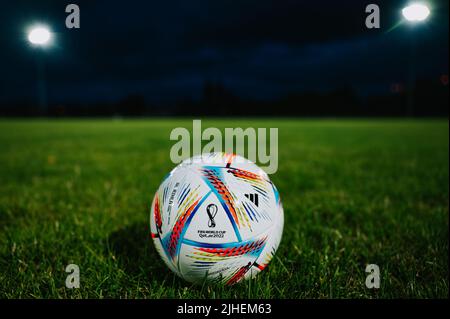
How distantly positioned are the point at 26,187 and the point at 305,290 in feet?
12.8

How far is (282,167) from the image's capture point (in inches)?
224

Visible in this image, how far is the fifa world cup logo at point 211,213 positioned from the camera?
1.82m

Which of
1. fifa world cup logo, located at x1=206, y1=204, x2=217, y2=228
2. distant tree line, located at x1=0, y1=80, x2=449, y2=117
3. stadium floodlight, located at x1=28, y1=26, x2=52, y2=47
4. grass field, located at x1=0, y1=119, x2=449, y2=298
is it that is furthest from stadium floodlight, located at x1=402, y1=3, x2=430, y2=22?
distant tree line, located at x1=0, y1=80, x2=449, y2=117

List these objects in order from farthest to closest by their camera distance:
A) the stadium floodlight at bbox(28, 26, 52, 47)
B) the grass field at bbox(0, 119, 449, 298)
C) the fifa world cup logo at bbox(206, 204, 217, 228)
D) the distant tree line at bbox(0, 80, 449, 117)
→ the distant tree line at bbox(0, 80, 449, 117) → the stadium floodlight at bbox(28, 26, 52, 47) → the grass field at bbox(0, 119, 449, 298) → the fifa world cup logo at bbox(206, 204, 217, 228)

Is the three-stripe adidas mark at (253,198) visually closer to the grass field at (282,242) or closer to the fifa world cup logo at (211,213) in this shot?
the fifa world cup logo at (211,213)

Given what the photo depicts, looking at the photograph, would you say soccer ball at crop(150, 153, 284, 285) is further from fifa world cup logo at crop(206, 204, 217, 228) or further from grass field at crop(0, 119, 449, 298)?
grass field at crop(0, 119, 449, 298)

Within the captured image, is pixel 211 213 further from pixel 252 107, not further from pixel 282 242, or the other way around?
pixel 252 107

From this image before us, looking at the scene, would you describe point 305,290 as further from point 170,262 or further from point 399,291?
point 170,262

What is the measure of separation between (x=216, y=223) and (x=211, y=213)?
2.5 inches

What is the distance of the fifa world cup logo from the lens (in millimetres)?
1821

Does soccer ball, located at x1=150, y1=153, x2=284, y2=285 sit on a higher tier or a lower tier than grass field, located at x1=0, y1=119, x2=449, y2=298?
higher

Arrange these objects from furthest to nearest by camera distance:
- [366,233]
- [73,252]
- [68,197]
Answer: [68,197], [366,233], [73,252]

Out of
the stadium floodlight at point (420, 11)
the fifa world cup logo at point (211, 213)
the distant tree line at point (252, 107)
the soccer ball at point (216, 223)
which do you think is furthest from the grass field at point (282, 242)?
the distant tree line at point (252, 107)
